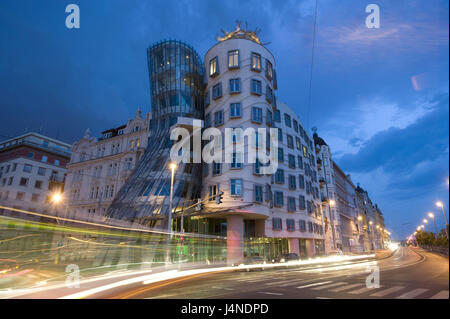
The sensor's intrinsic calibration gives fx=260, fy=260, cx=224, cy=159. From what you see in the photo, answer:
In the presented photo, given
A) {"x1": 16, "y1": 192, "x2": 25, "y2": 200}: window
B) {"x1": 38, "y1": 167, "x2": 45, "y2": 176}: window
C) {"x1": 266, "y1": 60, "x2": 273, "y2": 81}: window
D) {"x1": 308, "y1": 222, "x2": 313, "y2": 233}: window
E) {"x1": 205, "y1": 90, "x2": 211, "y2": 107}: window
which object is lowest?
{"x1": 308, "y1": 222, "x2": 313, "y2": 233}: window

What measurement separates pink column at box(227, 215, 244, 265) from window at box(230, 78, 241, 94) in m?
17.0

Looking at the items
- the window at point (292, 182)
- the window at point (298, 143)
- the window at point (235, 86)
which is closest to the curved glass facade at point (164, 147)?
the window at point (235, 86)

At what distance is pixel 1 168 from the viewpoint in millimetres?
55625

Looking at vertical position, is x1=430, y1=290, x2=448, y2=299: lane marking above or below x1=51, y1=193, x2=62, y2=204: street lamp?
below

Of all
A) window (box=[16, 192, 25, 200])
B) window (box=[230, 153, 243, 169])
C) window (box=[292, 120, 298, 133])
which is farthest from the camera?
window (box=[16, 192, 25, 200])

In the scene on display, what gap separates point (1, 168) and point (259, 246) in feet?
187

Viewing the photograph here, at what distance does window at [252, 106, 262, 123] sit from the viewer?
3512cm

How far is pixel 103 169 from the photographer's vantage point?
174 feet

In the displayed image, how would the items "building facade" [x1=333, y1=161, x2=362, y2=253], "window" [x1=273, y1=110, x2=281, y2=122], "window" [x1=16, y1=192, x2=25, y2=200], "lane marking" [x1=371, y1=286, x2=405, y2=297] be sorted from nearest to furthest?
"lane marking" [x1=371, y1=286, x2=405, y2=297]
"window" [x1=273, y1=110, x2=281, y2=122]
"window" [x1=16, y1=192, x2=25, y2=200]
"building facade" [x1=333, y1=161, x2=362, y2=253]

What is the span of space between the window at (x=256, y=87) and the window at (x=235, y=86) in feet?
5.97

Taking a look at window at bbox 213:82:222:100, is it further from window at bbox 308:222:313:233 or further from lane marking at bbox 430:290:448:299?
lane marking at bbox 430:290:448:299

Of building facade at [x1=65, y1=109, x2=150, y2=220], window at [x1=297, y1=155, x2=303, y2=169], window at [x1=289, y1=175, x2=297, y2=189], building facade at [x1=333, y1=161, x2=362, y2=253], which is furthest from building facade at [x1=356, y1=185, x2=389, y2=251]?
building facade at [x1=65, y1=109, x2=150, y2=220]

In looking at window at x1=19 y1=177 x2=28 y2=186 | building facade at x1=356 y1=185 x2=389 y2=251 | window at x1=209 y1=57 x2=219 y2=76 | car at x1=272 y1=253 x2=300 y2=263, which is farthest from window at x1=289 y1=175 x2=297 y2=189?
window at x1=19 y1=177 x2=28 y2=186

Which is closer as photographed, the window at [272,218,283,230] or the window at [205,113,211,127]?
the window at [272,218,283,230]
